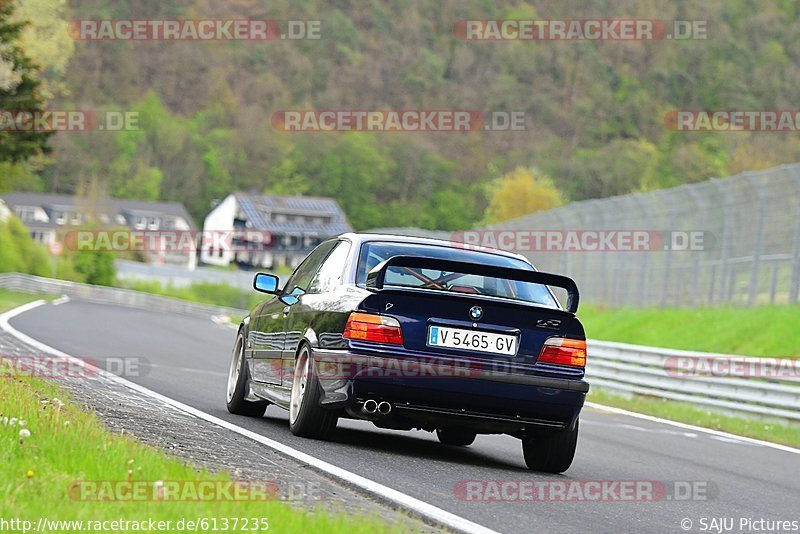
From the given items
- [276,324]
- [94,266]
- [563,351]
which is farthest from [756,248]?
[94,266]

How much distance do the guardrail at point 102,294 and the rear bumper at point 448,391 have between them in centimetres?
6144

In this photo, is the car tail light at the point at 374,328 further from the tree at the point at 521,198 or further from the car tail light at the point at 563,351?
the tree at the point at 521,198

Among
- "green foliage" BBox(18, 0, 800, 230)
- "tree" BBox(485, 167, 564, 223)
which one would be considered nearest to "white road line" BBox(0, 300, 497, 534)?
"tree" BBox(485, 167, 564, 223)

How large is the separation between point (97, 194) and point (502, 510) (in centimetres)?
12618

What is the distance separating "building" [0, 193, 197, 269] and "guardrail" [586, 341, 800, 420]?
126420mm

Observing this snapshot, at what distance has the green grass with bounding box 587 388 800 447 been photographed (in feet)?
53.0

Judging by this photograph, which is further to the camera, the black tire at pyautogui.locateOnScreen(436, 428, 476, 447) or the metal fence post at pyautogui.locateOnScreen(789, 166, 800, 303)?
the metal fence post at pyautogui.locateOnScreen(789, 166, 800, 303)

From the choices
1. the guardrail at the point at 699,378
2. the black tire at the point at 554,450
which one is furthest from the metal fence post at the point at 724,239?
the black tire at the point at 554,450

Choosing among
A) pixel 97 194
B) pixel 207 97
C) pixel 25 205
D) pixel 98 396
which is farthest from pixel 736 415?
pixel 207 97

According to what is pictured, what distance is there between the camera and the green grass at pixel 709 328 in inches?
952

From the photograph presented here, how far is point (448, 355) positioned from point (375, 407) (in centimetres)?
57

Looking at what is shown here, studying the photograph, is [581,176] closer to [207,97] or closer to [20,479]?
[207,97]

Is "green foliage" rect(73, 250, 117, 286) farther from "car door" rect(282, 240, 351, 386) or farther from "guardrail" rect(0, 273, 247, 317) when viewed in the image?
"car door" rect(282, 240, 351, 386)

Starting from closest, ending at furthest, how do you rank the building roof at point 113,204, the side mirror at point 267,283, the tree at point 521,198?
the side mirror at point 267,283, the tree at point 521,198, the building roof at point 113,204
